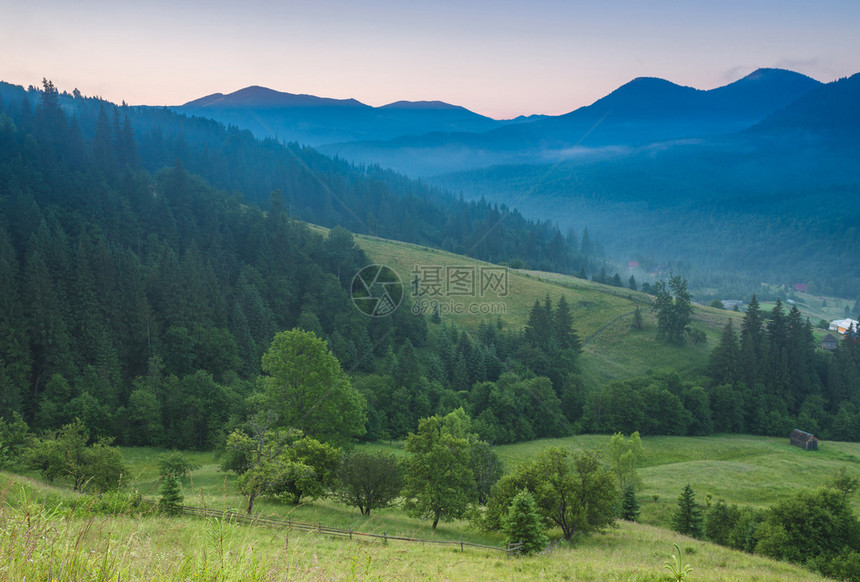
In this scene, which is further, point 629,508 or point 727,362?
point 727,362

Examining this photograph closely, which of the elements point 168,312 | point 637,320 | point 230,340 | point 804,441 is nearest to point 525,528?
point 230,340

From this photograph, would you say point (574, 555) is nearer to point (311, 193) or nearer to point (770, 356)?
point (770, 356)

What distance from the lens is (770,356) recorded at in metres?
80.5

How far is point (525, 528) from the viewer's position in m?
22.9

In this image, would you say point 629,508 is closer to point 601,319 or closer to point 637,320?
point 637,320

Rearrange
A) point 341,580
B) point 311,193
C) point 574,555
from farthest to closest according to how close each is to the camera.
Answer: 1. point 311,193
2. point 574,555
3. point 341,580

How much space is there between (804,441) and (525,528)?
205 feet

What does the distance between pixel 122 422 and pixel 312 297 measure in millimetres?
40005

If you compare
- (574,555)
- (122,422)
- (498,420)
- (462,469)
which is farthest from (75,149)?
(574,555)

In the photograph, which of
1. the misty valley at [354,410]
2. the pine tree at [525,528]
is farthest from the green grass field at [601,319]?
the pine tree at [525,528]

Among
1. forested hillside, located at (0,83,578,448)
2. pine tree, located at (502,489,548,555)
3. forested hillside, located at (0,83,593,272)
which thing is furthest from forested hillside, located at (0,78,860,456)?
forested hillside, located at (0,83,593,272)

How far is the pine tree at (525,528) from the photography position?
22688mm

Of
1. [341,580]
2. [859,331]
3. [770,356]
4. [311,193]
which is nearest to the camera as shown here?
[341,580]

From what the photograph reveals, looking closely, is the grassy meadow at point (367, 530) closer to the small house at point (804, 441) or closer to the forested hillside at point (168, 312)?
the small house at point (804, 441)
